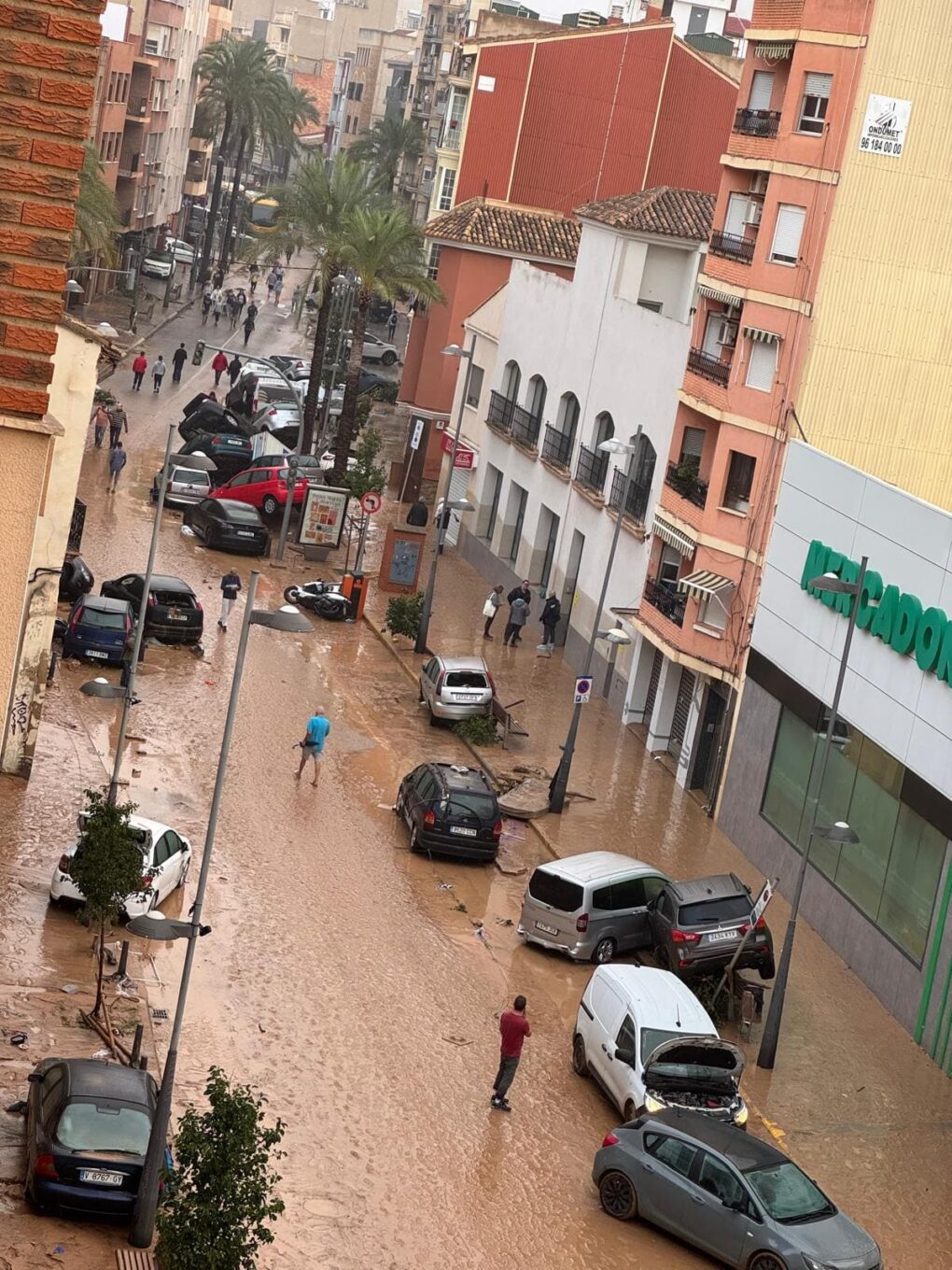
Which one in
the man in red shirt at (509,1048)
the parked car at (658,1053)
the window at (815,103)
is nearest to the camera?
the man in red shirt at (509,1048)

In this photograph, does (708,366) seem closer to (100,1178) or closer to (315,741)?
(315,741)

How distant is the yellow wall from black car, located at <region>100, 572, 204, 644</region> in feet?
44.6

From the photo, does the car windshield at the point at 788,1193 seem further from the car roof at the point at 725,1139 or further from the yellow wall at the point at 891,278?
the yellow wall at the point at 891,278

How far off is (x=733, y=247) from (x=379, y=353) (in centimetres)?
6033

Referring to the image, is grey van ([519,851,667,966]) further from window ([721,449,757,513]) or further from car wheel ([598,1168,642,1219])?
window ([721,449,757,513])

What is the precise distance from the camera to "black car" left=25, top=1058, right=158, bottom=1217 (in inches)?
691

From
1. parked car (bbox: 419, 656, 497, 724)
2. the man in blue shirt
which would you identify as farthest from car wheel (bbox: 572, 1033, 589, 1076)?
parked car (bbox: 419, 656, 497, 724)

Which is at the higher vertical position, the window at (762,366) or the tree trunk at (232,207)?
the tree trunk at (232,207)

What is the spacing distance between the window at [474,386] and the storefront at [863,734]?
24.9 meters

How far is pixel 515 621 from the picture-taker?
4706 cm

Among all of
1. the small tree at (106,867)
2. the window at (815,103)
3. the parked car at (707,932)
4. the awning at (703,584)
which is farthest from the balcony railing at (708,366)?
the small tree at (106,867)

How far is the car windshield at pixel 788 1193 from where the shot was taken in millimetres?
19562

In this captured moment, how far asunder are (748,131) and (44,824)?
19587mm

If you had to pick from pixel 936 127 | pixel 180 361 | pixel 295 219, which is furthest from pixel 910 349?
pixel 180 361
